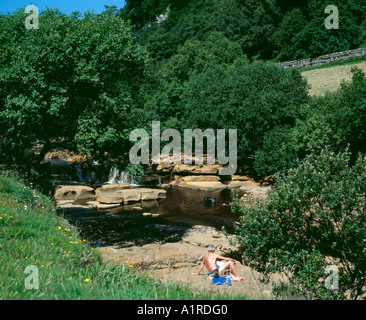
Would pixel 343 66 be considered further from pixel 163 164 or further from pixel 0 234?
pixel 0 234

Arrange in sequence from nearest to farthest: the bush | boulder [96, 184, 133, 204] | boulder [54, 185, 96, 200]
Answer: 1. the bush
2. boulder [96, 184, 133, 204]
3. boulder [54, 185, 96, 200]

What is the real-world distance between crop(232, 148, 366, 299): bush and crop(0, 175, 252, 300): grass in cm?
671

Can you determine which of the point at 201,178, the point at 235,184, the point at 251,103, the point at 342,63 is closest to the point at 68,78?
the point at 251,103

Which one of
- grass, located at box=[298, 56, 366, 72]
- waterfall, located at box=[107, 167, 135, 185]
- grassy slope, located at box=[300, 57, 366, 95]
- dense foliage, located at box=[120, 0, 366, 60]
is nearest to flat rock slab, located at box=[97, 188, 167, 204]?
waterfall, located at box=[107, 167, 135, 185]

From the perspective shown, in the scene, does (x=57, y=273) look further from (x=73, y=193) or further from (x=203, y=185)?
(x=203, y=185)

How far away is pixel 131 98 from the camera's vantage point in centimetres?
2284

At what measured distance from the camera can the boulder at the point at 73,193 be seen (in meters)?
31.7

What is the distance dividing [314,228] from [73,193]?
2495 centimetres

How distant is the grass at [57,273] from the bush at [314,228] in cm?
671

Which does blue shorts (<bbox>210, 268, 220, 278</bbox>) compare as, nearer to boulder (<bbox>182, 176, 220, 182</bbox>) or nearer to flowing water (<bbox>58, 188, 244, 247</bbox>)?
flowing water (<bbox>58, 188, 244, 247</bbox>)

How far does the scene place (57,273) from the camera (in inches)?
227

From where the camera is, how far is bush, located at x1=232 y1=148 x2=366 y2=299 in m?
11.4

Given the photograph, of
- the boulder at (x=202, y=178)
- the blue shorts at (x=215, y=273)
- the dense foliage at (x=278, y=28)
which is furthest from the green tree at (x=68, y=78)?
the dense foliage at (x=278, y=28)

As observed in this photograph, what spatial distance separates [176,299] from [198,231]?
63.8ft
